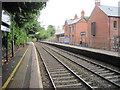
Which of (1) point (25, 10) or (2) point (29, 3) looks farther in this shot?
(1) point (25, 10)

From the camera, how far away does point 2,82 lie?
5.43 m

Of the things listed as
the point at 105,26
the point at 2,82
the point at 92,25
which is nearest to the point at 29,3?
the point at 2,82

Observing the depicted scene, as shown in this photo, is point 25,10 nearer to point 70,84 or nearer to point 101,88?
point 70,84

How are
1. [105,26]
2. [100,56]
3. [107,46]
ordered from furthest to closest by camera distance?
[105,26] < [107,46] < [100,56]

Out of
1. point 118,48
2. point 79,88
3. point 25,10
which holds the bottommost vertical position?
point 79,88

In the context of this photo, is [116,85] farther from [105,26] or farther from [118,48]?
[105,26]

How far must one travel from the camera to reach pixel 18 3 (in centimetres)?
769

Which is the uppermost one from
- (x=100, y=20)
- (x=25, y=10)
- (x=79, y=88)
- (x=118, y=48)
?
(x=100, y=20)

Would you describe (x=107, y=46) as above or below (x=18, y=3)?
below

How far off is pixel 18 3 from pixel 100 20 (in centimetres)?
2290

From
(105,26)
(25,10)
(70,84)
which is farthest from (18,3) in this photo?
(105,26)

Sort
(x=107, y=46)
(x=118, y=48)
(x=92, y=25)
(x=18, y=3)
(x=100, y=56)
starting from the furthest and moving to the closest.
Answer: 1. (x=92, y=25)
2. (x=107, y=46)
3. (x=118, y=48)
4. (x=100, y=56)
5. (x=18, y=3)

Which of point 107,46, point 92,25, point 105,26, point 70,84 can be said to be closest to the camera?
point 70,84

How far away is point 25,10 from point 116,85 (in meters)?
7.16
